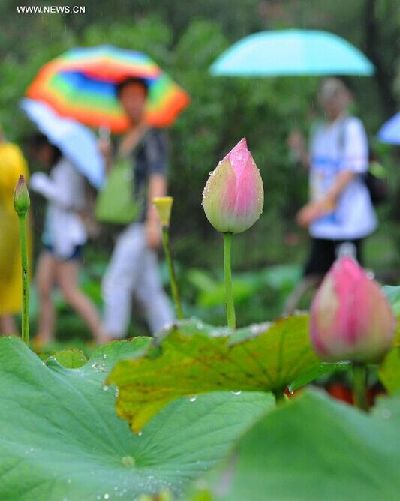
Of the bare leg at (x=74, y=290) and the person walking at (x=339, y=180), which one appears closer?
the person walking at (x=339, y=180)

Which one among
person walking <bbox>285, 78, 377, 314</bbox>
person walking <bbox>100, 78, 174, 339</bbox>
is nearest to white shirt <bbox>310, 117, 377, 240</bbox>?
person walking <bbox>285, 78, 377, 314</bbox>

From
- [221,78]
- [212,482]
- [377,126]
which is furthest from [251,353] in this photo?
[377,126]

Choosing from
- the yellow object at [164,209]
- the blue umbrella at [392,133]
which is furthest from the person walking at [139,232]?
the yellow object at [164,209]

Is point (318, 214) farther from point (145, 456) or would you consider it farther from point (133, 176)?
point (145, 456)

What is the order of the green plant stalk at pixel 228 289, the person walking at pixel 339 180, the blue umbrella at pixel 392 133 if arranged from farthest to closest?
the blue umbrella at pixel 392 133 < the person walking at pixel 339 180 < the green plant stalk at pixel 228 289

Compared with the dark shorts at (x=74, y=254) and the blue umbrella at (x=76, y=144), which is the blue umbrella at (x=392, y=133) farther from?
the dark shorts at (x=74, y=254)

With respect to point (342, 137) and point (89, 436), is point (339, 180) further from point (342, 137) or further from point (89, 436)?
point (89, 436)

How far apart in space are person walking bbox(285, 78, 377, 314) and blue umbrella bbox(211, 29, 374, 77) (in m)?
0.89

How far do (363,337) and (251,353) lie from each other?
107 millimetres

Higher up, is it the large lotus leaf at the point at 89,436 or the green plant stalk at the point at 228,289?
the green plant stalk at the point at 228,289

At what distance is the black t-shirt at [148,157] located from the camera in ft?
15.8

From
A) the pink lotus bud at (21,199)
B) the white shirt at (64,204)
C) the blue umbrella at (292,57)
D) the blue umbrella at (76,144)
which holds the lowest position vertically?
the white shirt at (64,204)

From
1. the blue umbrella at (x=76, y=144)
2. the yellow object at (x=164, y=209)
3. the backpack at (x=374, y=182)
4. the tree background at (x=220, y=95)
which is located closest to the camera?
the yellow object at (x=164, y=209)

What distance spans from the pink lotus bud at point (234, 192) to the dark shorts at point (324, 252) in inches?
179
